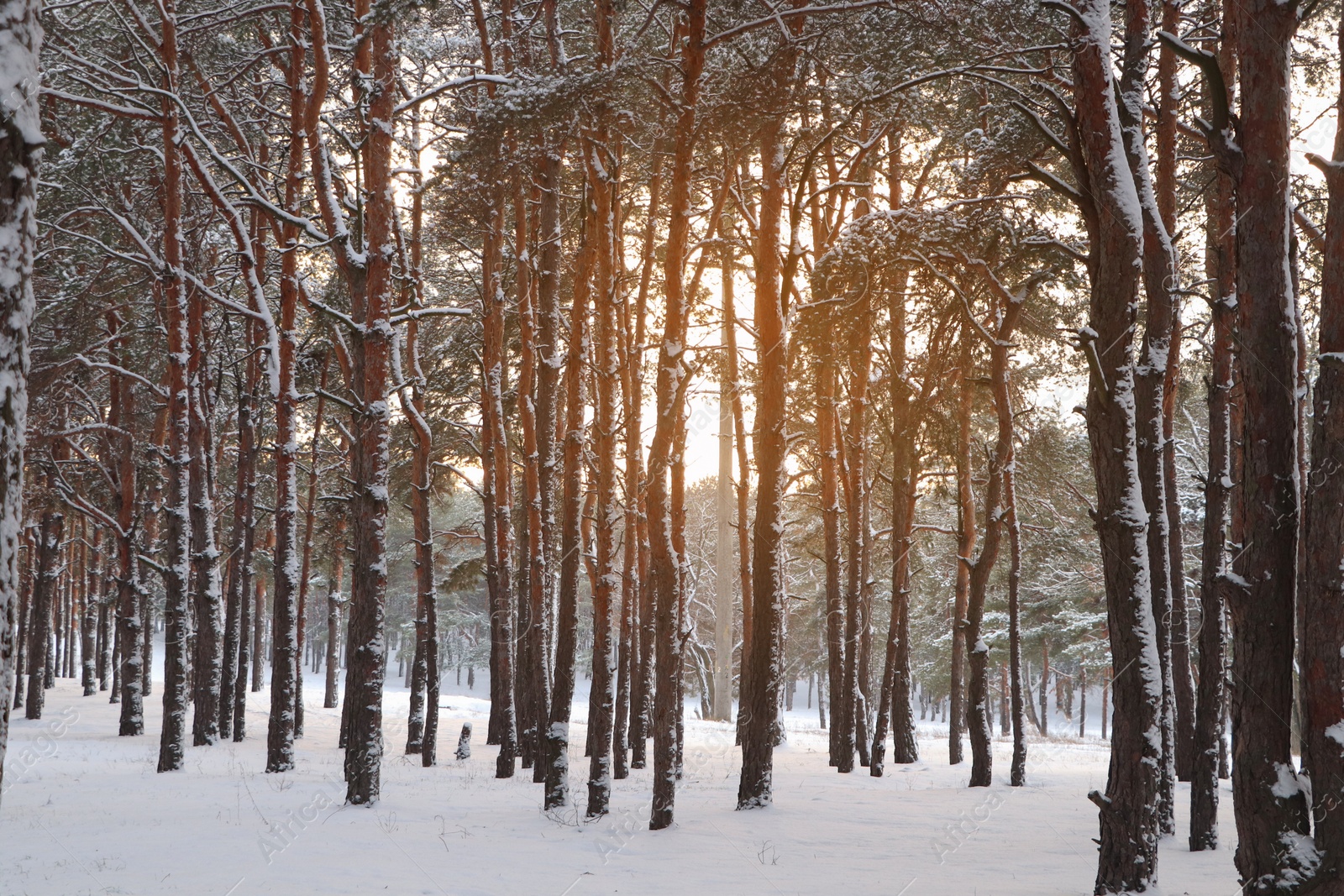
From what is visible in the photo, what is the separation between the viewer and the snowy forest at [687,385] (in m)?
5.83

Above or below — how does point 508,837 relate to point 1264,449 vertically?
below

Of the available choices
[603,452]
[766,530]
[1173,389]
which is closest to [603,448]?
[603,452]

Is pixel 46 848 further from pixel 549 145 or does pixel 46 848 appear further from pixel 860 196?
pixel 860 196

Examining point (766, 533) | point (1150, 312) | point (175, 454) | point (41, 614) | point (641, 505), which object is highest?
point (1150, 312)

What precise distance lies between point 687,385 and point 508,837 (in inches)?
206

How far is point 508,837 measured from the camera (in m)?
8.77

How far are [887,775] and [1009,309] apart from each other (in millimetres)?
8925

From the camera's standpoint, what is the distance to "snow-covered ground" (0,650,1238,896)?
270 inches

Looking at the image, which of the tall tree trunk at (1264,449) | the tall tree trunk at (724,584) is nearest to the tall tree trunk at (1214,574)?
the tall tree trunk at (1264,449)

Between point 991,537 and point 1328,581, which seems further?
point 991,537

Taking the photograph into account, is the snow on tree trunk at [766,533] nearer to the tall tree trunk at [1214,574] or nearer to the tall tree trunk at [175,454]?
the tall tree trunk at [1214,574]

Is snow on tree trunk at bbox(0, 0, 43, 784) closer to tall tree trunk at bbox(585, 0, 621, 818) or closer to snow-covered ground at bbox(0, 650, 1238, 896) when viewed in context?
snow-covered ground at bbox(0, 650, 1238, 896)

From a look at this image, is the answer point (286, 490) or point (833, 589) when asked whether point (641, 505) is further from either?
point (286, 490)

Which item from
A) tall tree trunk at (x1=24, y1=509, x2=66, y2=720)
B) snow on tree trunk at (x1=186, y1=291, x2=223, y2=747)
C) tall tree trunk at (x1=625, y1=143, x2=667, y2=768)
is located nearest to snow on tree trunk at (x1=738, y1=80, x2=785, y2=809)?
tall tree trunk at (x1=625, y1=143, x2=667, y2=768)
